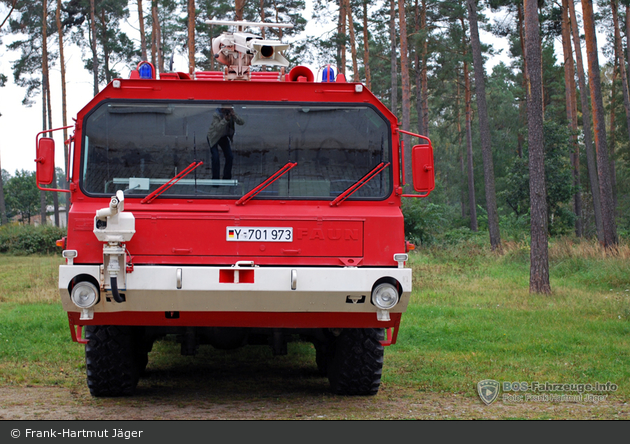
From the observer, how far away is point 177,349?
1010 centimetres

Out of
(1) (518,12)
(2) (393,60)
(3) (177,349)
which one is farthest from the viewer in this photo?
(1) (518,12)

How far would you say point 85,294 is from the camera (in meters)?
5.43

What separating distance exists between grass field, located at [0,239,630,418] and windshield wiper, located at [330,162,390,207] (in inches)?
98.3

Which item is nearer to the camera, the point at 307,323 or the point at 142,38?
the point at 307,323

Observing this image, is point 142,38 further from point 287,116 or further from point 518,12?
point 287,116

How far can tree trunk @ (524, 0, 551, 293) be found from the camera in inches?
555

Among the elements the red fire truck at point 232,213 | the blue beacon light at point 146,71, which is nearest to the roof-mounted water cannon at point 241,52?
the red fire truck at point 232,213

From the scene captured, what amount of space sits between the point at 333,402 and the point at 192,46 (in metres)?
24.2

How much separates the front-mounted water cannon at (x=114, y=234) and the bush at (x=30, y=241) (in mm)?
27812

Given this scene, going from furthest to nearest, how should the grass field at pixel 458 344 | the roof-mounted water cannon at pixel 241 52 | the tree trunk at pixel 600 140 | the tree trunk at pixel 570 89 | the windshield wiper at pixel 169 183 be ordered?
the tree trunk at pixel 570 89 < the tree trunk at pixel 600 140 < the grass field at pixel 458 344 < the roof-mounted water cannon at pixel 241 52 < the windshield wiper at pixel 169 183

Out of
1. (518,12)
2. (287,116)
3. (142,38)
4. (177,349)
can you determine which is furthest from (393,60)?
(287,116)

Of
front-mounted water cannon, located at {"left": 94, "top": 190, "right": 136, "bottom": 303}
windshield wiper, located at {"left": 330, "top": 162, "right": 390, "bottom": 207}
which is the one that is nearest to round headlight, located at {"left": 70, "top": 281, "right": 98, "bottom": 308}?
front-mounted water cannon, located at {"left": 94, "top": 190, "right": 136, "bottom": 303}

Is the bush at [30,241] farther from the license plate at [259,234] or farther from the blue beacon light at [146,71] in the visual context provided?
the license plate at [259,234]

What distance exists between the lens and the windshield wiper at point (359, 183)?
5875mm
